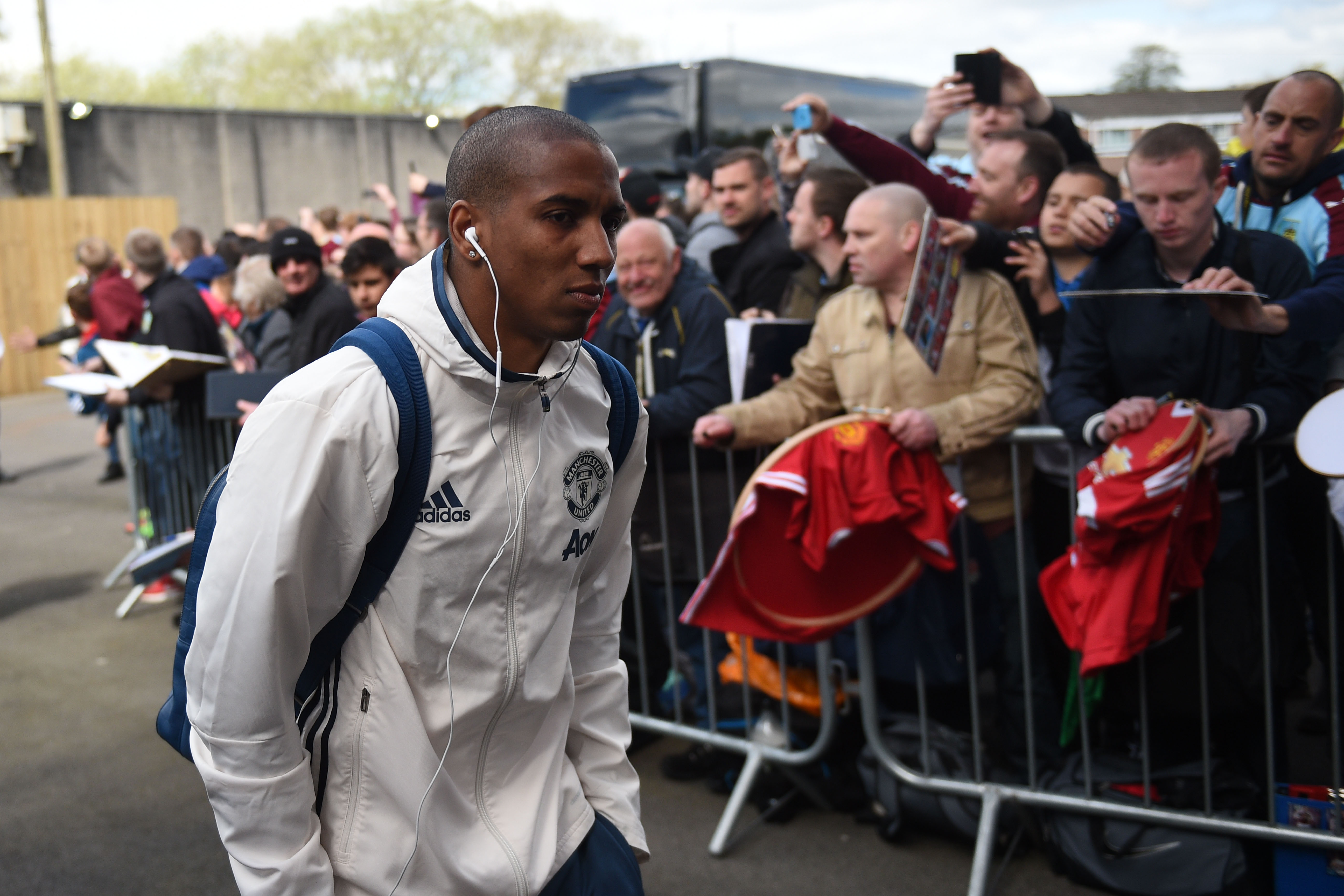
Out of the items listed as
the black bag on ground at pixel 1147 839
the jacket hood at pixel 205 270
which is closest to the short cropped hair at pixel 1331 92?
the black bag on ground at pixel 1147 839

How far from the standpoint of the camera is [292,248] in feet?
20.2

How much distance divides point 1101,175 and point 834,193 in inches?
43.3

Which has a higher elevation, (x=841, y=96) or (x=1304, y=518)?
(x=841, y=96)

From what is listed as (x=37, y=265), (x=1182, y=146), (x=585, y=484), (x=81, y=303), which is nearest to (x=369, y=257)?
(x=1182, y=146)

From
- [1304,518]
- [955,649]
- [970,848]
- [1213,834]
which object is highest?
[1304,518]

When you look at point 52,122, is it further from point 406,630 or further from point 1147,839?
point 406,630

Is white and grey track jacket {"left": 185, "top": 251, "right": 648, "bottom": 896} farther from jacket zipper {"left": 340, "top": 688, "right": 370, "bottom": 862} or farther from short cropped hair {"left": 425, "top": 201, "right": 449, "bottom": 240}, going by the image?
short cropped hair {"left": 425, "top": 201, "right": 449, "bottom": 240}

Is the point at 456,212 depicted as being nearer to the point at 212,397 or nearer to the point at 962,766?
the point at 962,766

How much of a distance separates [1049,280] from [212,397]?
163 inches

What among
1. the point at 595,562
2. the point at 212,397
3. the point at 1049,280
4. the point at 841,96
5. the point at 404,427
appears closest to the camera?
the point at 404,427

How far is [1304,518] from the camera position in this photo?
3.69 meters

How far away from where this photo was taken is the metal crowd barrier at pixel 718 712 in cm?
421

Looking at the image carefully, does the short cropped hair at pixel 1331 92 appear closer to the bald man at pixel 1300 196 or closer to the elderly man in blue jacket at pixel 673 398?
the bald man at pixel 1300 196

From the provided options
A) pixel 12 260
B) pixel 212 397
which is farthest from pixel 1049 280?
pixel 12 260
